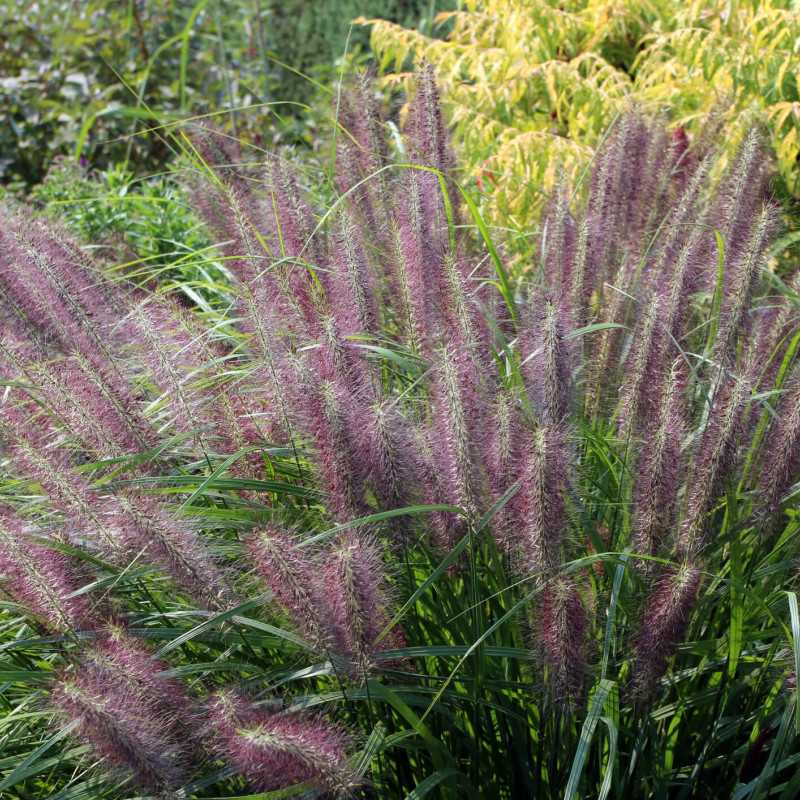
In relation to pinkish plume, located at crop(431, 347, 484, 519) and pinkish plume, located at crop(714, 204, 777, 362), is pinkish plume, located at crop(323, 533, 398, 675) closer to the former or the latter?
pinkish plume, located at crop(431, 347, 484, 519)

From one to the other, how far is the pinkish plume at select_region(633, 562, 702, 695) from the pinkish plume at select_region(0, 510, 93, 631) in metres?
0.98

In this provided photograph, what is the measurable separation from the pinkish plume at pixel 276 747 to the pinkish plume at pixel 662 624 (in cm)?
54

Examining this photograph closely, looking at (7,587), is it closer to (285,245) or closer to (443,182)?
(285,245)

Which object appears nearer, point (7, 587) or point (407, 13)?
point (7, 587)

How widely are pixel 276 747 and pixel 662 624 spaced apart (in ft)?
2.27

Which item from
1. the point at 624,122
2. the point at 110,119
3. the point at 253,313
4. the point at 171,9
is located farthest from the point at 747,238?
the point at 171,9

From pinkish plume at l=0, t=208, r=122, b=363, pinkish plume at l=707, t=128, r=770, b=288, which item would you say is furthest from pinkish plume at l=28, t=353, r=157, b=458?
pinkish plume at l=707, t=128, r=770, b=288

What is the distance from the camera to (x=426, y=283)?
2.55 metres

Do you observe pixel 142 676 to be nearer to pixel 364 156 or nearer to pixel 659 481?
pixel 659 481

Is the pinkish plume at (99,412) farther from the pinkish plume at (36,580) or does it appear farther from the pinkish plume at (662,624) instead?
the pinkish plume at (662,624)

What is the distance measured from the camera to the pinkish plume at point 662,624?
5.99ft

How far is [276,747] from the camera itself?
1565mm

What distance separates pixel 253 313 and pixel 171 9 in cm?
820

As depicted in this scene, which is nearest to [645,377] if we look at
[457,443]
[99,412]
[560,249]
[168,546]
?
[457,443]
